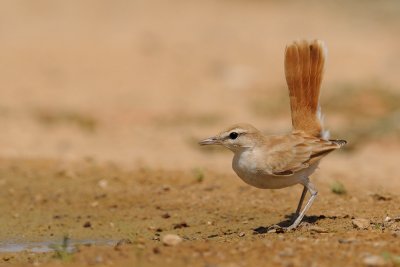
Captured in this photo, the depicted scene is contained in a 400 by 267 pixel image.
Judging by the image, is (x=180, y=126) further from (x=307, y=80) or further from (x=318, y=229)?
(x=318, y=229)

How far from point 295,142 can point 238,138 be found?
1.94ft

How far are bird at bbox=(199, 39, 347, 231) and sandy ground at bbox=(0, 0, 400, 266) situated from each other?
49cm

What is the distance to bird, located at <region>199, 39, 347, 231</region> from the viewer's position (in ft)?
26.9

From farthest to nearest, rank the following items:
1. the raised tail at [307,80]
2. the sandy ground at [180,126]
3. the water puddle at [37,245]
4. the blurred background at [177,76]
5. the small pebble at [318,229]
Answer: the blurred background at [177,76] < the raised tail at [307,80] < the water puddle at [37,245] < the small pebble at [318,229] < the sandy ground at [180,126]

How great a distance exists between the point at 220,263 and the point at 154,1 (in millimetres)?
25081

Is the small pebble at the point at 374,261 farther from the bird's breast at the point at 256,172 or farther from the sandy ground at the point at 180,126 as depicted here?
the bird's breast at the point at 256,172

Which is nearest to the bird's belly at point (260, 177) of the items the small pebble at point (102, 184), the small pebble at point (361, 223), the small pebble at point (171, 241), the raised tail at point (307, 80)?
the small pebble at point (361, 223)

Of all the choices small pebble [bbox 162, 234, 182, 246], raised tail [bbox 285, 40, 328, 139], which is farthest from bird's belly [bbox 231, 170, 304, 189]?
small pebble [bbox 162, 234, 182, 246]

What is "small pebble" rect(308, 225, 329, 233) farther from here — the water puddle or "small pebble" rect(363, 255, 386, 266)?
the water puddle

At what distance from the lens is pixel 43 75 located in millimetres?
20781

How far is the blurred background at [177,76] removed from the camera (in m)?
15.2

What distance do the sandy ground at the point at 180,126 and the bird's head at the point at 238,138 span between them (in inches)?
32.8

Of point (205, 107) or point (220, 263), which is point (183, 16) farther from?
point (220, 263)

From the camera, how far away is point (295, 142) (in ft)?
28.0
